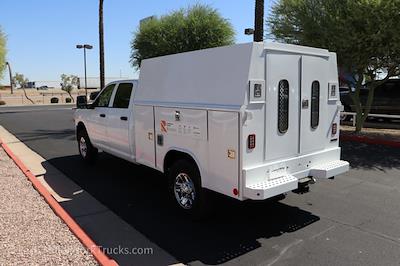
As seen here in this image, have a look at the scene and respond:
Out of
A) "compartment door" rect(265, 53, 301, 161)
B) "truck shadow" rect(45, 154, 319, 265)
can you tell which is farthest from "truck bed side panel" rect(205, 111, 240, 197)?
"truck shadow" rect(45, 154, 319, 265)

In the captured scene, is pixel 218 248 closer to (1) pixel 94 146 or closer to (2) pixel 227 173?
(2) pixel 227 173

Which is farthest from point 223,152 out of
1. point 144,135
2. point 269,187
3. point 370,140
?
point 370,140

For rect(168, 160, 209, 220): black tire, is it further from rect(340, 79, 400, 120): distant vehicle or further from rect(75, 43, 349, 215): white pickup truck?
rect(340, 79, 400, 120): distant vehicle

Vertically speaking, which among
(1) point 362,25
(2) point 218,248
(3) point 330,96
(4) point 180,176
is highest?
(1) point 362,25

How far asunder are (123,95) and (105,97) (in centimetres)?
92

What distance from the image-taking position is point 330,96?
601 centimetres

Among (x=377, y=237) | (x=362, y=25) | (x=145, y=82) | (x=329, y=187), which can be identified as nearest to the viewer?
(x=377, y=237)

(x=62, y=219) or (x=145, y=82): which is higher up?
(x=145, y=82)

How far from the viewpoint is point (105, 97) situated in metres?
8.48

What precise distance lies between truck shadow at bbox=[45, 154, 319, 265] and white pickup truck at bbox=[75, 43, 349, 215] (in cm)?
38

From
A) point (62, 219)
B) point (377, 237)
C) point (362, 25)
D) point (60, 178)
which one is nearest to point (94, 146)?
point (60, 178)

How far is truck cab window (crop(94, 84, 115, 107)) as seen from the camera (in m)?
8.30

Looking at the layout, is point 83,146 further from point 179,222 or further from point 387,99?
point 387,99

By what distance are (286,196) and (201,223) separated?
1903mm
